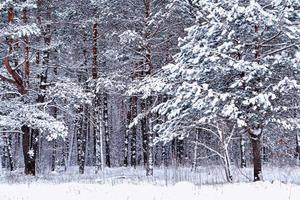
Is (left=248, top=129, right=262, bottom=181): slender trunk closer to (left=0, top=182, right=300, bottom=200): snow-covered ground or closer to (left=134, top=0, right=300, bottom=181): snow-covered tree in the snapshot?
(left=134, top=0, right=300, bottom=181): snow-covered tree

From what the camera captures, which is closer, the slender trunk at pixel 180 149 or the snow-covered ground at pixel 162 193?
the snow-covered ground at pixel 162 193

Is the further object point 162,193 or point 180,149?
point 180,149

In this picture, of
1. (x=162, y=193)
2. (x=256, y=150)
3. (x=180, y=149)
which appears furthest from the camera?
(x=180, y=149)

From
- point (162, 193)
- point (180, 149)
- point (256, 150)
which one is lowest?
point (162, 193)

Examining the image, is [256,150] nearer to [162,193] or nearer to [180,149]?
[162,193]

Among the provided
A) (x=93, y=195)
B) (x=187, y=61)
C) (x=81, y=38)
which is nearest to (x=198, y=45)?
(x=187, y=61)

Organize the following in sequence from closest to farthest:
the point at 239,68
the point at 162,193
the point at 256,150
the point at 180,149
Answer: the point at 162,193, the point at 239,68, the point at 256,150, the point at 180,149

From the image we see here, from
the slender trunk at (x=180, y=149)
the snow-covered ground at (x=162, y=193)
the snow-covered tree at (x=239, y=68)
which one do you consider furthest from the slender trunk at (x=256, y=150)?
the slender trunk at (x=180, y=149)

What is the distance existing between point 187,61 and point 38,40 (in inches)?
446

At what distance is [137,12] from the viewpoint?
18.2m

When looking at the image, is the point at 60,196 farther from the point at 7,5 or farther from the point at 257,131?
the point at 7,5

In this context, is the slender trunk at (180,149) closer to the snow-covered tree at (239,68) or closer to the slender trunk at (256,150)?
the slender trunk at (256,150)

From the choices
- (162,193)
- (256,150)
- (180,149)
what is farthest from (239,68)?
(180,149)

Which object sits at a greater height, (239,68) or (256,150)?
(239,68)
